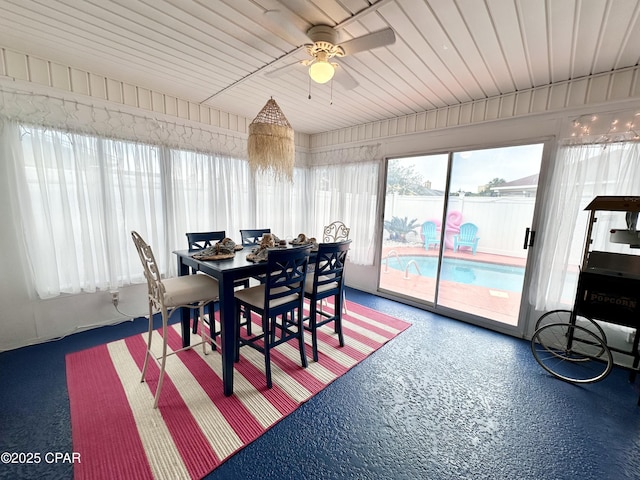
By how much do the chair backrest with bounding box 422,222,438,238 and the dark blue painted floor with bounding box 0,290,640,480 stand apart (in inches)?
63.4

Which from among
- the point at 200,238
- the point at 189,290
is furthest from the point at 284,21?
the point at 200,238

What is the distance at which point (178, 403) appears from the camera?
1818 millimetres

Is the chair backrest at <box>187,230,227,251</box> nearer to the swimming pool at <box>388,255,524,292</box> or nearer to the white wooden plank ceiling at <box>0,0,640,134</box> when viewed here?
the white wooden plank ceiling at <box>0,0,640,134</box>

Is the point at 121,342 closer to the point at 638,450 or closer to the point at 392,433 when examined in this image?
the point at 392,433

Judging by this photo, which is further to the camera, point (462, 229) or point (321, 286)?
point (462, 229)

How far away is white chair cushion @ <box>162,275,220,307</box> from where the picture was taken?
1.91m

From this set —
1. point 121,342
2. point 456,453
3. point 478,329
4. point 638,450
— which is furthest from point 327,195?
point 638,450

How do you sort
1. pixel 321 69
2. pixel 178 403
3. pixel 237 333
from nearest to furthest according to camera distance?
pixel 321 69 < pixel 178 403 < pixel 237 333

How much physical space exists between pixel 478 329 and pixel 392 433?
198 cm

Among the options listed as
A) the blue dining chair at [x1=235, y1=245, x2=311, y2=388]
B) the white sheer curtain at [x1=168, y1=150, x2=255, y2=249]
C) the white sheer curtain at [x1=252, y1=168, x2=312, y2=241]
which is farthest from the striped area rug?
the white sheer curtain at [x1=252, y1=168, x2=312, y2=241]

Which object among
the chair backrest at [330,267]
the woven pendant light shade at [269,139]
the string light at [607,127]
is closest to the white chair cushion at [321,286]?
the chair backrest at [330,267]

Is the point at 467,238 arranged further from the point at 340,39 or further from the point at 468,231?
the point at 340,39

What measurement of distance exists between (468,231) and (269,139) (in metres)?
2.65

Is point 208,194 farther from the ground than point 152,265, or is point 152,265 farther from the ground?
point 208,194
